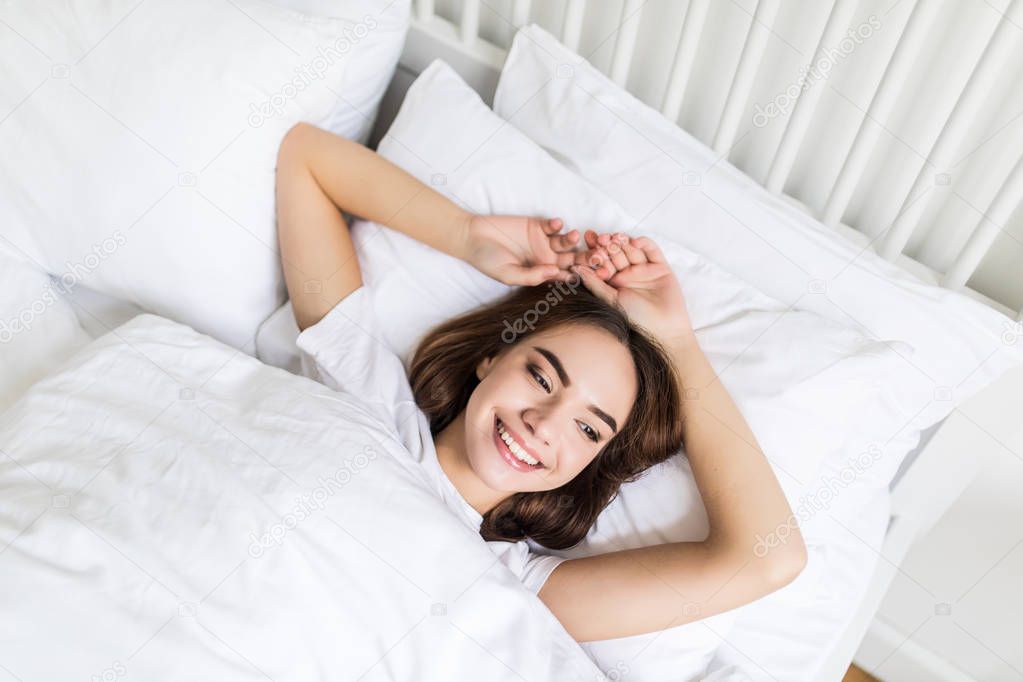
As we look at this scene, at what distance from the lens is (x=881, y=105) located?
1.01 meters

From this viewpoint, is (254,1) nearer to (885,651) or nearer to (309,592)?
(309,592)

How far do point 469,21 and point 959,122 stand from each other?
0.65m

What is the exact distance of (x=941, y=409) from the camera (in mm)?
1073

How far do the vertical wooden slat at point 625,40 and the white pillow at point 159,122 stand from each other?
330 mm

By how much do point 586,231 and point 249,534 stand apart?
1.74 ft

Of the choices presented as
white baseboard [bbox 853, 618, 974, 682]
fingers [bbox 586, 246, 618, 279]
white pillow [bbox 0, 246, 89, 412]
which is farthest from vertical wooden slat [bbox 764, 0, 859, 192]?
white pillow [bbox 0, 246, 89, 412]

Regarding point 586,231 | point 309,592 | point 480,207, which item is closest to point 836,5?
point 586,231

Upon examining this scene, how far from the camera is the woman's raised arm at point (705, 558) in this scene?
958 mm

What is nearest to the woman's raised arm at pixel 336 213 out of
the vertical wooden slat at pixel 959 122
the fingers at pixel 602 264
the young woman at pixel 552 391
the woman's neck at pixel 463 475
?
the young woman at pixel 552 391

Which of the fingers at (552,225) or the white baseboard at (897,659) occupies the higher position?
the fingers at (552,225)

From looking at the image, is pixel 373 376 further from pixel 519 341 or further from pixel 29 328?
pixel 29 328

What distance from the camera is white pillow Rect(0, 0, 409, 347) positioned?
3.69ft

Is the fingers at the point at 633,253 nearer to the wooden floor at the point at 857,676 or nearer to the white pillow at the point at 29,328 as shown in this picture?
Answer: the white pillow at the point at 29,328

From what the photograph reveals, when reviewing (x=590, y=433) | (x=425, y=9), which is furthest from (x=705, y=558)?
(x=425, y=9)
